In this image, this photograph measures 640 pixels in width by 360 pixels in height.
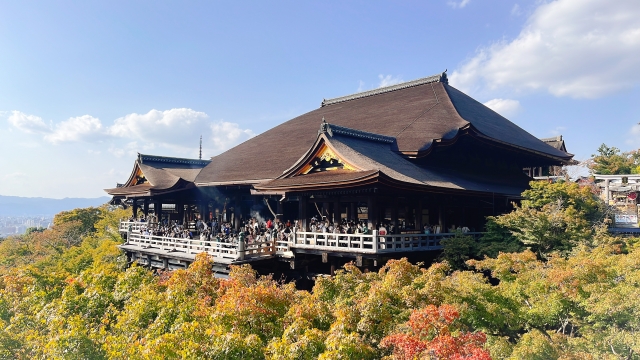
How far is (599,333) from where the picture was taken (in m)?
7.07

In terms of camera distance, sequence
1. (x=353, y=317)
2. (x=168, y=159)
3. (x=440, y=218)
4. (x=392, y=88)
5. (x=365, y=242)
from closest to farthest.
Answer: (x=353, y=317)
(x=365, y=242)
(x=440, y=218)
(x=168, y=159)
(x=392, y=88)

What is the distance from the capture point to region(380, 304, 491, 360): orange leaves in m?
5.29

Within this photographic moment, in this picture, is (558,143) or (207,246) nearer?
(207,246)

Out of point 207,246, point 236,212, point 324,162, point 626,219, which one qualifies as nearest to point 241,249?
point 207,246

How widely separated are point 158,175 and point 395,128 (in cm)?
1480

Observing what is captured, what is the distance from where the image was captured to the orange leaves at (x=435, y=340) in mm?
5293

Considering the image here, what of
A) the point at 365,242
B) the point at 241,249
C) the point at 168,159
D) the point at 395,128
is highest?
the point at 395,128

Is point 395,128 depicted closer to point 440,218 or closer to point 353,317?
point 440,218

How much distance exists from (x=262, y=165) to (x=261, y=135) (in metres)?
9.42

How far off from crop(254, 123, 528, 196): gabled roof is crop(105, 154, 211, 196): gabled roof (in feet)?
29.8

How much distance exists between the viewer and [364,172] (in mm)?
14188

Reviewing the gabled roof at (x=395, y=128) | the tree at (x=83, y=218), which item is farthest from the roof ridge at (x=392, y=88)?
the tree at (x=83, y=218)

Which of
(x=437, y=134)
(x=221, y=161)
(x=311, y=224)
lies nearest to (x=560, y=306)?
(x=311, y=224)


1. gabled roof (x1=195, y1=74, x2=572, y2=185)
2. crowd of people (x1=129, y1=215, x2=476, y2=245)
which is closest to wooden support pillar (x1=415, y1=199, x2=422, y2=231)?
crowd of people (x1=129, y1=215, x2=476, y2=245)
